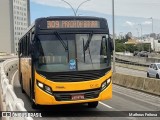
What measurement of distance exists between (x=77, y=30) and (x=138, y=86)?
9.81 meters

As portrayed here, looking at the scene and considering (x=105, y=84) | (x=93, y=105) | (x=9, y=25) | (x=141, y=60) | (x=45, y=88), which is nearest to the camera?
(x=45, y=88)

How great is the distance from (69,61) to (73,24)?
1283mm

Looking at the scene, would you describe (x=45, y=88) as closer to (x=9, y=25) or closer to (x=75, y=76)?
(x=75, y=76)

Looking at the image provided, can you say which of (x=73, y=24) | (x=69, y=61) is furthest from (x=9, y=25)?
(x=69, y=61)

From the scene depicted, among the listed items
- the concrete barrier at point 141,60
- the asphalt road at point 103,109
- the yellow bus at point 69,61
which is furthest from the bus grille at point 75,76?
the concrete barrier at point 141,60

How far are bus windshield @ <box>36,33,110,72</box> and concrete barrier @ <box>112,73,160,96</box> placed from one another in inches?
282

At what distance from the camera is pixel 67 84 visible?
11.6 metres

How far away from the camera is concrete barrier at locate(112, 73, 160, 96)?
18.9 meters

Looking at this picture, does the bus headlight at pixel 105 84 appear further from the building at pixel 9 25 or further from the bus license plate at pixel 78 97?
the building at pixel 9 25

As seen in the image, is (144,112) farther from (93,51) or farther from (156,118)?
(93,51)

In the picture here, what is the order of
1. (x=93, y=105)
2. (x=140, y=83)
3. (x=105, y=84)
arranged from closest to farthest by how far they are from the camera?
(x=105, y=84) < (x=93, y=105) < (x=140, y=83)

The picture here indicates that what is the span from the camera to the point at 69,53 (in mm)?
11883

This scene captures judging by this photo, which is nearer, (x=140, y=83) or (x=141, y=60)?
(x=140, y=83)

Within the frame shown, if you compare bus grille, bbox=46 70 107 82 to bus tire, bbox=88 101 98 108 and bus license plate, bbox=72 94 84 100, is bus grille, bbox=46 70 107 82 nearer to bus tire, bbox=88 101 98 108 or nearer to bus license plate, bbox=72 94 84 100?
bus license plate, bbox=72 94 84 100
